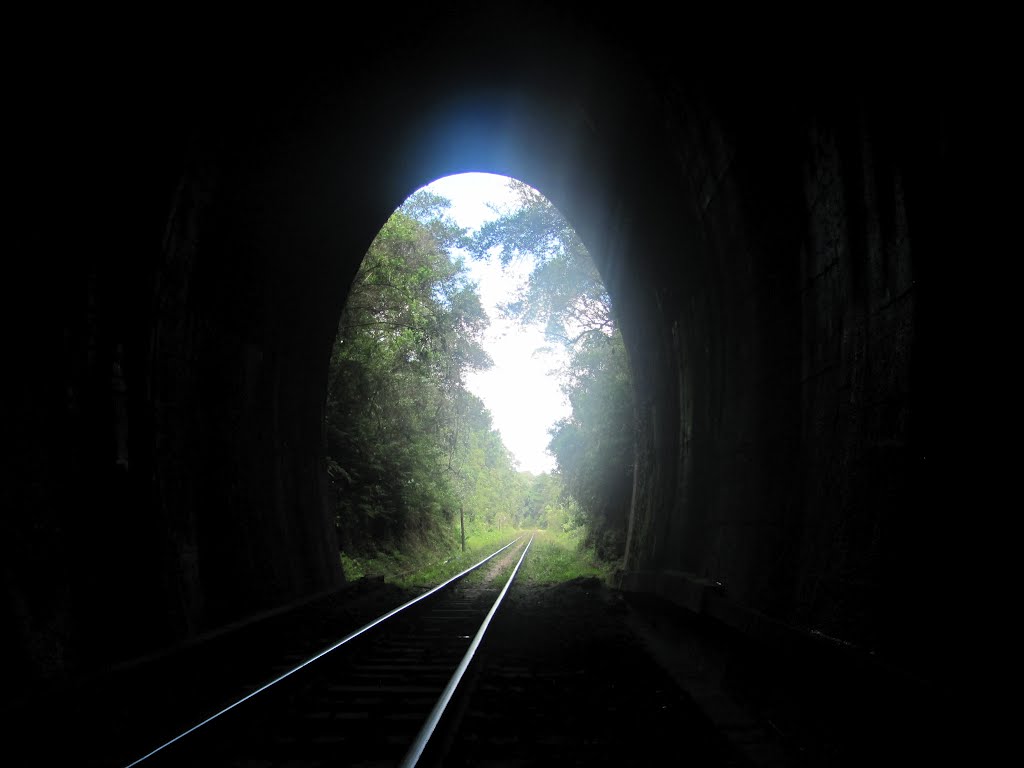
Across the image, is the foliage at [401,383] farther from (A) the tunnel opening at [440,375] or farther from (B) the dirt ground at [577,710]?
(B) the dirt ground at [577,710]

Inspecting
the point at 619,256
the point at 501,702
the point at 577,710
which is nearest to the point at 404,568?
the point at 619,256

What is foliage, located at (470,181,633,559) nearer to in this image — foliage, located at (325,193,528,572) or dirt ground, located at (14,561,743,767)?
foliage, located at (325,193,528,572)

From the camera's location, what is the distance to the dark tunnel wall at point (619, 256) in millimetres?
3502

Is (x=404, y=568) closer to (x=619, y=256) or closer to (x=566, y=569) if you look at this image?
(x=566, y=569)

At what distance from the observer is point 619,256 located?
360 inches

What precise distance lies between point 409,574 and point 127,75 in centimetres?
1226

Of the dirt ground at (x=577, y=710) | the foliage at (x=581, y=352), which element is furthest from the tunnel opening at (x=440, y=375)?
the dirt ground at (x=577, y=710)

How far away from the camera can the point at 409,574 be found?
605 inches

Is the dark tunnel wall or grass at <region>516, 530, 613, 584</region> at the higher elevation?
the dark tunnel wall

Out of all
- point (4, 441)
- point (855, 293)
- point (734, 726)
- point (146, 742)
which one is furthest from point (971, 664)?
point (4, 441)

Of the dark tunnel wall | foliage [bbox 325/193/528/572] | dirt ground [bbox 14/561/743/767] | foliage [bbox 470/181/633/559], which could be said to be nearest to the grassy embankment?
foliage [bbox 325/193/528/572]

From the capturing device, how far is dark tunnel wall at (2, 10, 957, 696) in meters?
3.50

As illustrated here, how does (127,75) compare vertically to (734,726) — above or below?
above

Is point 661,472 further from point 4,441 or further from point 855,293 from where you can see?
point 4,441
